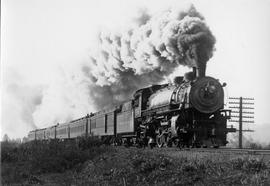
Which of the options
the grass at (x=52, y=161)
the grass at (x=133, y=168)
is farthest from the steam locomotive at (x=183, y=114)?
the grass at (x=52, y=161)

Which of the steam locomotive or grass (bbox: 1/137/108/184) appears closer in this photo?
grass (bbox: 1/137/108/184)

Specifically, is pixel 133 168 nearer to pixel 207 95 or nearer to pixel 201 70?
pixel 207 95

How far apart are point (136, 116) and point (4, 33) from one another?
8245 mm

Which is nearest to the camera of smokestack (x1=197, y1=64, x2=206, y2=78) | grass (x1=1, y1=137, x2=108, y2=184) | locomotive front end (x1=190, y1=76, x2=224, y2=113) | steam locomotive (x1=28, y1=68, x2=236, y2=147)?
grass (x1=1, y1=137, x2=108, y2=184)

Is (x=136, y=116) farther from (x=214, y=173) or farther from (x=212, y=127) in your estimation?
(x=214, y=173)

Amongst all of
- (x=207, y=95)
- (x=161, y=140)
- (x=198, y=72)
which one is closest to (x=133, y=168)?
(x=207, y=95)

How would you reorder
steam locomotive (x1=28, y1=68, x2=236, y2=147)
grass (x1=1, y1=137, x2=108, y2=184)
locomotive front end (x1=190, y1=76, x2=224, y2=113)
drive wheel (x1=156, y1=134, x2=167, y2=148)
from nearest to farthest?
1. grass (x1=1, y1=137, x2=108, y2=184)
2. steam locomotive (x1=28, y1=68, x2=236, y2=147)
3. locomotive front end (x1=190, y1=76, x2=224, y2=113)
4. drive wheel (x1=156, y1=134, x2=167, y2=148)

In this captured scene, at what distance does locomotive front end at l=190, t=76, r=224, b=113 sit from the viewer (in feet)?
50.2

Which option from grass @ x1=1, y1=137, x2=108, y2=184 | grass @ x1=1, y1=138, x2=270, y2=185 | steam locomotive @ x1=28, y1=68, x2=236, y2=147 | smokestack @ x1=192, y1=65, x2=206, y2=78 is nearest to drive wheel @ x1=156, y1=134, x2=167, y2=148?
steam locomotive @ x1=28, y1=68, x2=236, y2=147

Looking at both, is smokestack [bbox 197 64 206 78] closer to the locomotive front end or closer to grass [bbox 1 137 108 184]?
the locomotive front end

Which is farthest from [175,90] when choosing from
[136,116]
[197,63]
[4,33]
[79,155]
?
[4,33]

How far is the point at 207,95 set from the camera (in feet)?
51.1

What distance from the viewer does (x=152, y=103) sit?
17984 millimetres

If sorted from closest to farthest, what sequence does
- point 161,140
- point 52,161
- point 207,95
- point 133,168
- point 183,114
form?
point 133,168 < point 52,161 < point 183,114 < point 207,95 < point 161,140
